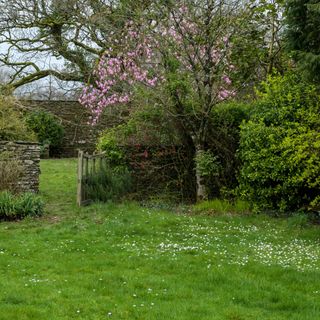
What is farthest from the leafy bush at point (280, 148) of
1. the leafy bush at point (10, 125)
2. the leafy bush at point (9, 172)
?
the leafy bush at point (10, 125)

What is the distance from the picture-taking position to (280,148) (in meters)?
10.3

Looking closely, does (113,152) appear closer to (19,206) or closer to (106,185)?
(106,185)

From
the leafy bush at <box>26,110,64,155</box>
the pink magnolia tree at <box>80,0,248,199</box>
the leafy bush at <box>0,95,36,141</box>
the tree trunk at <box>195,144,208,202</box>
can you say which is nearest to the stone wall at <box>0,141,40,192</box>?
the leafy bush at <box>0,95,36,141</box>

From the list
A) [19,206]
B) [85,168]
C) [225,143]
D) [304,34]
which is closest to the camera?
[304,34]

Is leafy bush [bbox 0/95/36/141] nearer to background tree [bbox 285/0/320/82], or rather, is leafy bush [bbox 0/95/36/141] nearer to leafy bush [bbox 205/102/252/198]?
leafy bush [bbox 205/102/252/198]

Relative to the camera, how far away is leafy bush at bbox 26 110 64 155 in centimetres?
2133

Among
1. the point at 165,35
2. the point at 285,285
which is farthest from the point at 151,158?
the point at 285,285

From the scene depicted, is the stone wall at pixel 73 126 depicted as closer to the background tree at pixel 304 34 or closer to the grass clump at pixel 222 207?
the grass clump at pixel 222 207

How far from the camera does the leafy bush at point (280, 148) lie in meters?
10.3

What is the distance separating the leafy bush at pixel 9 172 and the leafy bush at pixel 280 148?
198 inches

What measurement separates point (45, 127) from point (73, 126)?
68.7 inches

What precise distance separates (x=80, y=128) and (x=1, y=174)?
1166 centimetres

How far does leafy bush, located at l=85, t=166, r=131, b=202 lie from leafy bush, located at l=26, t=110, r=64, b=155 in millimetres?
9742

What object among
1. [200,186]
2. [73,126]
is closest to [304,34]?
[200,186]
